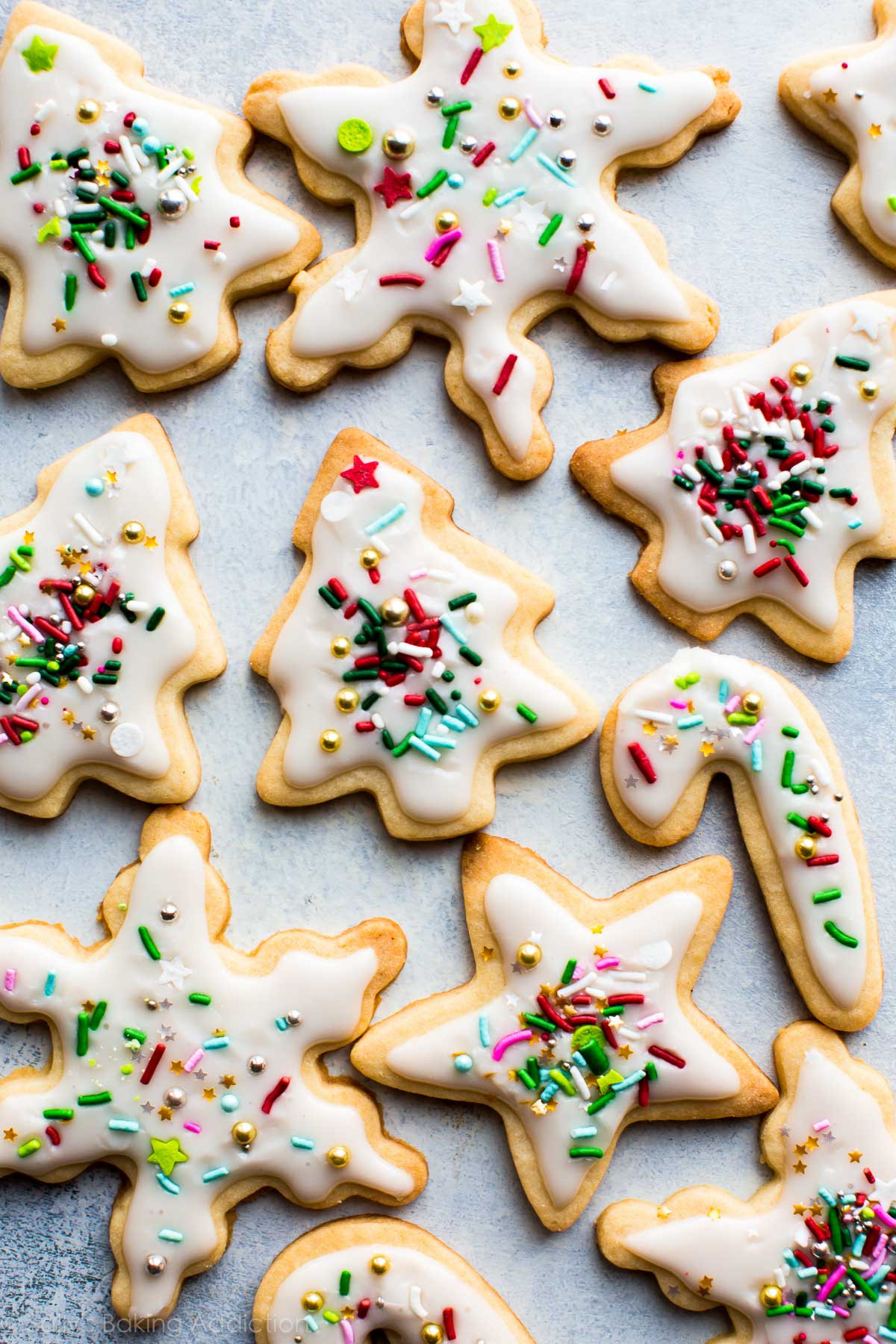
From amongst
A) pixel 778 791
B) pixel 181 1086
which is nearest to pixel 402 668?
pixel 778 791

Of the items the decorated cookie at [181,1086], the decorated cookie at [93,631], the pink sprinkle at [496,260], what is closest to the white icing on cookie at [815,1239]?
the decorated cookie at [181,1086]

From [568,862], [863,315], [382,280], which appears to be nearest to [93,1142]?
[568,862]

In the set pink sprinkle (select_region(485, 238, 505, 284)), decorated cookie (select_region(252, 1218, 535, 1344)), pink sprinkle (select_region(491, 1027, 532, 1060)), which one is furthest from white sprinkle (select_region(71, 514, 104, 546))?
decorated cookie (select_region(252, 1218, 535, 1344))

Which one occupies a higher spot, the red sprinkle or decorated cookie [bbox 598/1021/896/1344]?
the red sprinkle

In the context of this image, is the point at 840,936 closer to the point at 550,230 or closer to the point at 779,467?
the point at 779,467

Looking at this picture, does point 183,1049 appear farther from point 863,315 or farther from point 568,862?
point 863,315

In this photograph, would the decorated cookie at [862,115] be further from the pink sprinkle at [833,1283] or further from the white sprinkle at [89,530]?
the pink sprinkle at [833,1283]

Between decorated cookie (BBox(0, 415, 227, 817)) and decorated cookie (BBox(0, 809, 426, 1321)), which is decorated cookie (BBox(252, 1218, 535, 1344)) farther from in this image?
decorated cookie (BBox(0, 415, 227, 817))
